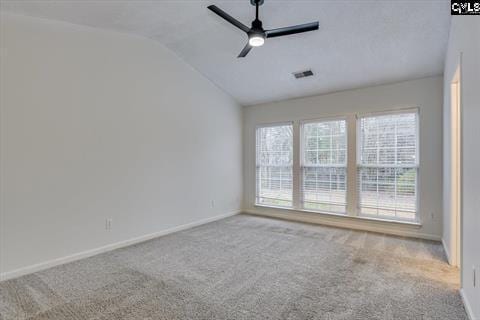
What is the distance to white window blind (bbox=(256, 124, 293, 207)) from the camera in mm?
5488

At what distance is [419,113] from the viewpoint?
4.06 metres

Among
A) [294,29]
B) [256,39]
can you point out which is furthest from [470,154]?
[256,39]

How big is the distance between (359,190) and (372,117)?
1298mm

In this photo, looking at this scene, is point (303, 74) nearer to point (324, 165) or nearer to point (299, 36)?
point (299, 36)

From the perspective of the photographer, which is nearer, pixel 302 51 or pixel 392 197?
pixel 302 51

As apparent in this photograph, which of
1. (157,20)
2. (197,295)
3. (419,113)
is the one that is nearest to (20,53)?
(157,20)

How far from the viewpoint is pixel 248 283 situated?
2596 millimetres

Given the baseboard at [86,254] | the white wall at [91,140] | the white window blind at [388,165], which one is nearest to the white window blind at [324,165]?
the white window blind at [388,165]

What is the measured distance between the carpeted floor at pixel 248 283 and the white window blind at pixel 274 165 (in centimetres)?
178

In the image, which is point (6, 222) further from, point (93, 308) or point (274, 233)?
point (274, 233)

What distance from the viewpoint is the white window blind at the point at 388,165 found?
4145mm

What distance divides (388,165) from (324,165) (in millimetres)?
1092

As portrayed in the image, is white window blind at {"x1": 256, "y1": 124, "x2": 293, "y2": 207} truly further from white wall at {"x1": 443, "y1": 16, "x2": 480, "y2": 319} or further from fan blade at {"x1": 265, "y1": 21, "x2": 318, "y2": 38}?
white wall at {"x1": 443, "y1": 16, "x2": 480, "y2": 319}

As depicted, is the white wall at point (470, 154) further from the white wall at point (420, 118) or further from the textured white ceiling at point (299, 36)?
the white wall at point (420, 118)
